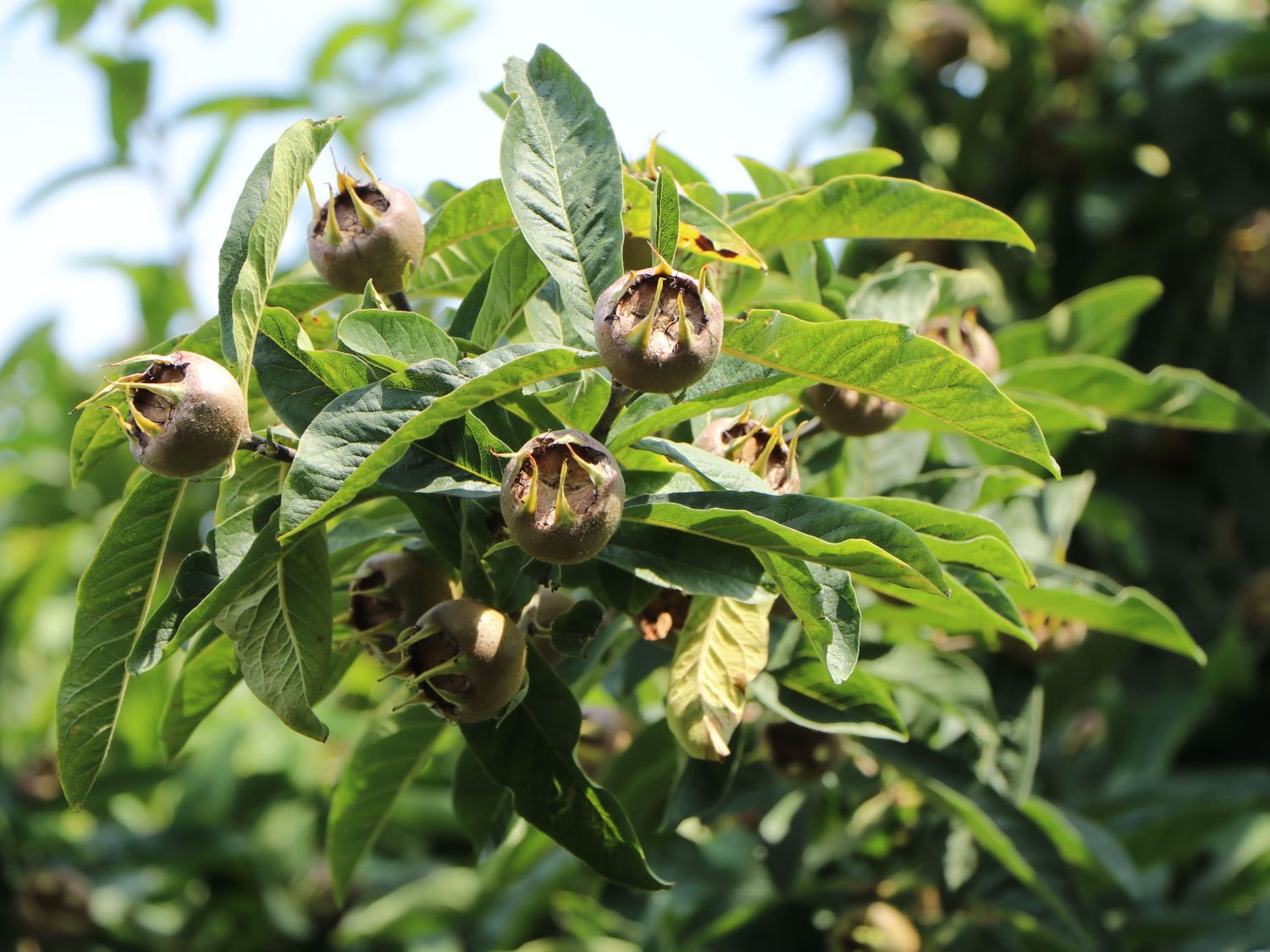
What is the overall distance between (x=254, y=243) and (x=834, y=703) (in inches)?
30.4

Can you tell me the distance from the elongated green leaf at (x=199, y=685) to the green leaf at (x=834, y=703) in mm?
563

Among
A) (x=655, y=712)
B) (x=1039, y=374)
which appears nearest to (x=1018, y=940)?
(x=655, y=712)

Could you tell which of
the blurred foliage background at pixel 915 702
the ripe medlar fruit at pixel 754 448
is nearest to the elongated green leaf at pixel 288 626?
the ripe medlar fruit at pixel 754 448

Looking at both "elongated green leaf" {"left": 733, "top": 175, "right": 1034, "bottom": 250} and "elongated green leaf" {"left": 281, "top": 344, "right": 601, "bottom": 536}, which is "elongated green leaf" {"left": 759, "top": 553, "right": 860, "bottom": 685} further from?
"elongated green leaf" {"left": 733, "top": 175, "right": 1034, "bottom": 250}

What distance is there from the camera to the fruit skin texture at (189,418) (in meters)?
0.95

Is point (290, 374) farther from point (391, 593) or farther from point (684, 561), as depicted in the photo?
point (684, 561)

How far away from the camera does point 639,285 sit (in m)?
0.96

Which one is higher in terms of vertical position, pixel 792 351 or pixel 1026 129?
pixel 792 351

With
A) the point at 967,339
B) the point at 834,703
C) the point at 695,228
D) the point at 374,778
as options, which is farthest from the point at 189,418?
the point at 967,339

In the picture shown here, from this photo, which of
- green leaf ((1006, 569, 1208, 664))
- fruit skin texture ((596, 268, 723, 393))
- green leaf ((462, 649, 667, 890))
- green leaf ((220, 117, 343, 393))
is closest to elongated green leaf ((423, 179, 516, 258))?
green leaf ((220, 117, 343, 393))

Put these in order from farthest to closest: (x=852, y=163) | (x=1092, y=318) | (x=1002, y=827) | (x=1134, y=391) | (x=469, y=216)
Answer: (x=1092, y=318), (x=1134, y=391), (x=1002, y=827), (x=852, y=163), (x=469, y=216)

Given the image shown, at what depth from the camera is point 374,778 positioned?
56.9 inches

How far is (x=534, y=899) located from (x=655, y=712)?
57cm

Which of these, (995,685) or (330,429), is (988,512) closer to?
(995,685)
